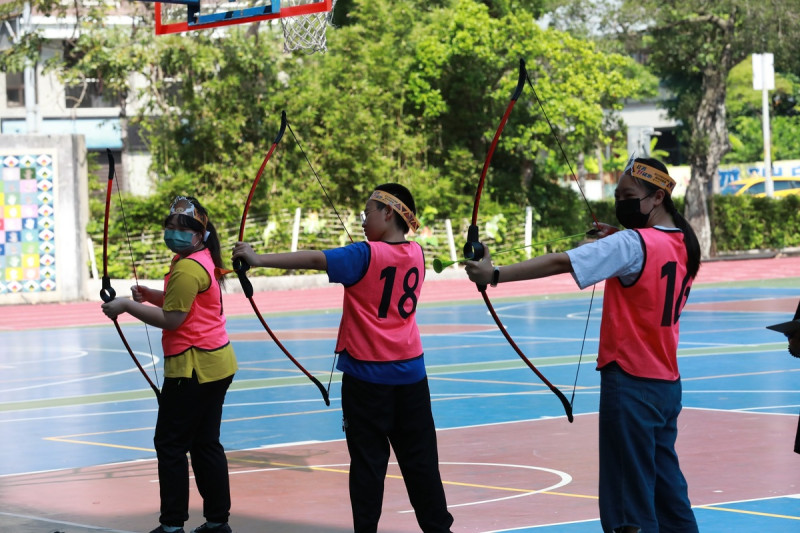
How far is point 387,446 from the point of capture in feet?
23.3

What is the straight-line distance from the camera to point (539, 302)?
29.6 metres

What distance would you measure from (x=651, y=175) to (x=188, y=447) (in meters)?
3.24

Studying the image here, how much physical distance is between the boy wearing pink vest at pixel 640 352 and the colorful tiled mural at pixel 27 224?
88.3ft

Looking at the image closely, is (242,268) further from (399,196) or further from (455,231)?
(455,231)

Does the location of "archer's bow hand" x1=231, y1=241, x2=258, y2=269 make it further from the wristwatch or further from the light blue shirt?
the light blue shirt

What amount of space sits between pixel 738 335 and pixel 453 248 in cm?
1861

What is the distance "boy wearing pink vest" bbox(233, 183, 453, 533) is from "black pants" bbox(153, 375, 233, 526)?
1.21m

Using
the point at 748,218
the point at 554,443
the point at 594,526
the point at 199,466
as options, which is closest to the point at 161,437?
the point at 199,466

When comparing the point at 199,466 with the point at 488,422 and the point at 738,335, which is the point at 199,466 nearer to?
the point at 488,422

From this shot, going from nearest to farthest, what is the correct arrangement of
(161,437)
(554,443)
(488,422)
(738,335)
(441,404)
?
(161,437) → (554,443) → (488,422) → (441,404) → (738,335)

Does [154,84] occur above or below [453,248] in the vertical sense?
above

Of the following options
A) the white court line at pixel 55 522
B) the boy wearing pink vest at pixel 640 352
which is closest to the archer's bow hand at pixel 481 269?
the boy wearing pink vest at pixel 640 352

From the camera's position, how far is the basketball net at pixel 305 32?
13.5 m

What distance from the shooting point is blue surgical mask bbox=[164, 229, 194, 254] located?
800 centimetres
